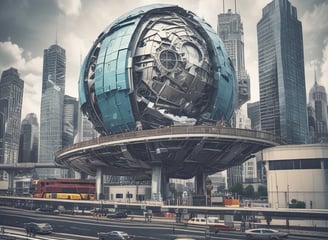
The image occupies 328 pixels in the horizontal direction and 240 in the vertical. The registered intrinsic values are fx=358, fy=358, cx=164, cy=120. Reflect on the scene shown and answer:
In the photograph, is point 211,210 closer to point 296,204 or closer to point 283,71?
point 296,204

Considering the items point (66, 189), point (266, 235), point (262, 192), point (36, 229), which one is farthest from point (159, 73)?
point (262, 192)

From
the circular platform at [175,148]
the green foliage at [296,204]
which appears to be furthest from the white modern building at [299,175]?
the circular platform at [175,148]

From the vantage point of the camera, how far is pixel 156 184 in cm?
5438

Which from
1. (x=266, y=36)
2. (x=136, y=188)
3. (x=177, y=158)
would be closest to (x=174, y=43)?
(x=177, y=158)

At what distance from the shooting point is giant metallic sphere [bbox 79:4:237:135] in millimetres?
52750

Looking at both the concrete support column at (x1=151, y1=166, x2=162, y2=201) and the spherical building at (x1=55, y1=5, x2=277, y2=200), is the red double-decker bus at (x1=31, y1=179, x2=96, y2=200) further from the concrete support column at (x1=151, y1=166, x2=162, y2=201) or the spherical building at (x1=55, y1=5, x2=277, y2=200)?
the concrete support column at (x1=151, y1=166, x2=162, y2=201)

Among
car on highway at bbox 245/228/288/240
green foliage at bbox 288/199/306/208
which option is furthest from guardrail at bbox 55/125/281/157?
car on highway at bbox 245/228/288/240

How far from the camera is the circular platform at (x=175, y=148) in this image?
49.2 metres

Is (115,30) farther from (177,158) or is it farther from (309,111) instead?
(309,111)

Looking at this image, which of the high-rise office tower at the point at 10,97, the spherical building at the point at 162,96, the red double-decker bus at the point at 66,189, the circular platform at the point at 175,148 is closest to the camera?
the circular platform at the point at 175,148

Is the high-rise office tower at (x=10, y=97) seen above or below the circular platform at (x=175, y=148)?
above

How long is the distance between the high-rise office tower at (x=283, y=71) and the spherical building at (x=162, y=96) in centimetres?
9297

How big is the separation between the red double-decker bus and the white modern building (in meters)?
35.7

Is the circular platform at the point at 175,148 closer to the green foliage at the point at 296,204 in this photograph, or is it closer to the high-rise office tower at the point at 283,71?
the green foliage at the point at 296,204
